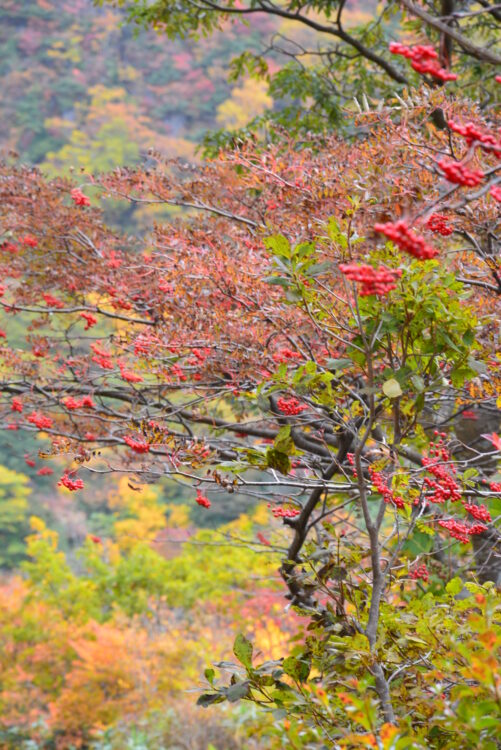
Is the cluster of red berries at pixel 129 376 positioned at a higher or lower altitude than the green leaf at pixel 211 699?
lower

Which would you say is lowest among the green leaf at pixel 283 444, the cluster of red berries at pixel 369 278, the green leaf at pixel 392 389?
the green leaf at pixel 283 444

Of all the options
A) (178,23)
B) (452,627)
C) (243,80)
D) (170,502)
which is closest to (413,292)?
(452,627)

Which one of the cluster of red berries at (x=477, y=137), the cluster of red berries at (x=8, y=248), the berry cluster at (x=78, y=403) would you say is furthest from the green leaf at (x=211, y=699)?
the cluster of red berries at (x=8, y=248)

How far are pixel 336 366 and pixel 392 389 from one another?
0.15m

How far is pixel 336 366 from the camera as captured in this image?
1.61 m

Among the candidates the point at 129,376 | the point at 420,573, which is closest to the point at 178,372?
the point at 129,376

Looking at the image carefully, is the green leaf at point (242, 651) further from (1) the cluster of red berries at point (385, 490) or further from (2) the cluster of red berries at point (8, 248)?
(2) the cluster of red berries at point (8, 248)

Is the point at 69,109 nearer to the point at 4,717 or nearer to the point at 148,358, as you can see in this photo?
the point at 4,717

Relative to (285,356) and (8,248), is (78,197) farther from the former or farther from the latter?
(285,356)

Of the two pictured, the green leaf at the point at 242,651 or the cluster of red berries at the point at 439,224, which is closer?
the green leaf at the point at 242,651

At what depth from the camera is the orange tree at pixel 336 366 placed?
1583 mm

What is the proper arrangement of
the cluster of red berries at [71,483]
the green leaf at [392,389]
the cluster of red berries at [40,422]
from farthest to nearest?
the cluster of red berries at [40,422]
the cluster of red berries at [71,483]
the green leaf at [392,389]

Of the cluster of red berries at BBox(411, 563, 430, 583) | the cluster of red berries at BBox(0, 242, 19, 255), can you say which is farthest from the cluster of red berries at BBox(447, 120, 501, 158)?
the cluster of red berries at BBox(0, 242, 19, 255)

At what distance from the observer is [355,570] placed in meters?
2.20
